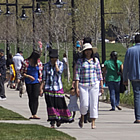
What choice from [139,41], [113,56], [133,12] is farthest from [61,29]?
[139,41]

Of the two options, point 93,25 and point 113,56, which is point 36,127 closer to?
point 113,56

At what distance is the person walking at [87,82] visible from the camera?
42.1 ft

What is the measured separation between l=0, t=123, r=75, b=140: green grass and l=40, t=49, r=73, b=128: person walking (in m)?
0.43

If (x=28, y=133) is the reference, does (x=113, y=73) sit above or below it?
above

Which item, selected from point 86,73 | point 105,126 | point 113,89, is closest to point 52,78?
point 86,73

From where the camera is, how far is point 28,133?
38.5ft

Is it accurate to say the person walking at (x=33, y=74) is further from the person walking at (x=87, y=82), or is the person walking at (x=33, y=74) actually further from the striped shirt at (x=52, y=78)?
the person walking at (x=87, y=82)

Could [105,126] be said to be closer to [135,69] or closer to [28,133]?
[135,69]

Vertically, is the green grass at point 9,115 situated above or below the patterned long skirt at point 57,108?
below

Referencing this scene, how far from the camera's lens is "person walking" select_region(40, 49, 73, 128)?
43.4ft

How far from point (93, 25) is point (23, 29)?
24.3m

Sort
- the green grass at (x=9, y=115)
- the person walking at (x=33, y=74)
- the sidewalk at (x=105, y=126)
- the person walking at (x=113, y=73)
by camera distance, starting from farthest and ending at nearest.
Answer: the person walking at (x=113, y=73) → the person walking at (x=33, y=74) → the green grass at (x=9, y=115) → the sidewalk at (x=105, y=126)

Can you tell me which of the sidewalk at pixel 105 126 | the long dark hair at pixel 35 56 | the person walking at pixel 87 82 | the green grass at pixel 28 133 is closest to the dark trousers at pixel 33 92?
the sidewalk at pixel 105 126

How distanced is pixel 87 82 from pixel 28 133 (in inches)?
71.4
